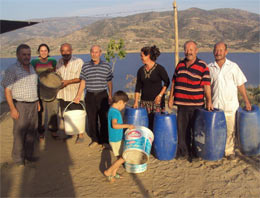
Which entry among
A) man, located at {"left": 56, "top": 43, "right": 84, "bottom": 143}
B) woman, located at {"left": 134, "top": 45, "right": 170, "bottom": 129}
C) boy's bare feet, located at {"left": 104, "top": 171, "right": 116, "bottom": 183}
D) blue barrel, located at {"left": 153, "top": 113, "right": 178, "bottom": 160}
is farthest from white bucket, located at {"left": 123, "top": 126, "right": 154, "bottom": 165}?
man, located at {"left": 56, "top": 43, "right": 84, "bottom": 143}

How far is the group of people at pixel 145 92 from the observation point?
131 inches

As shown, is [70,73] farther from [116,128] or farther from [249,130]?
[249,130]

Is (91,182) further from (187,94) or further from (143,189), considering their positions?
(187,94)

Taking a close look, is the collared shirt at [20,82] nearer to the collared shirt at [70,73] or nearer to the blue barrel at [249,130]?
the collared shirt at [70,73]

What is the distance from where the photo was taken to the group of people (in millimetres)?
3328

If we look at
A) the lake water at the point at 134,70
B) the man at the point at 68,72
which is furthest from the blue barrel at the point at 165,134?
the lake water at the point at 134,70

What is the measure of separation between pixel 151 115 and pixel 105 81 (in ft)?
3.24

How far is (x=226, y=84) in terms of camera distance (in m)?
3.57

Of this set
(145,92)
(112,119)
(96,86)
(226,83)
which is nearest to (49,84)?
(96,86)

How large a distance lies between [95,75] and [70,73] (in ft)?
1.95

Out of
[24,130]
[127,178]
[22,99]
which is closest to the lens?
[127,178]

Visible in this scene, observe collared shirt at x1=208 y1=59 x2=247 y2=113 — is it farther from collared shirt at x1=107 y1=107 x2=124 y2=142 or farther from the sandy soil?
collared shirt at x1=107 y1=107 x2=124 y2=142

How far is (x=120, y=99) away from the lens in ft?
10.6

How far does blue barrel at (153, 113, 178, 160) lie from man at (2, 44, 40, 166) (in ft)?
6.28
